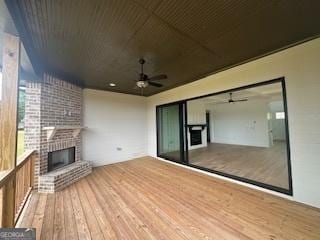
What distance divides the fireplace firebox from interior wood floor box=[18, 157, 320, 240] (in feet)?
2.58

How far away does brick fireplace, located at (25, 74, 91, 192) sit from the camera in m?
3.30

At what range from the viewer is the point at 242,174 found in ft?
12.3

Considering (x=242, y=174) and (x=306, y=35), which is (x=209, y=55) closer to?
(x=306, y=35)

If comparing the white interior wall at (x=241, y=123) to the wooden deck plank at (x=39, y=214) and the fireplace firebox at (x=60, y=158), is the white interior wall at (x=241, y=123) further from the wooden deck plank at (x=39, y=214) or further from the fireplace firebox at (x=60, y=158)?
the wooden deck plank at (x=39, y=214)

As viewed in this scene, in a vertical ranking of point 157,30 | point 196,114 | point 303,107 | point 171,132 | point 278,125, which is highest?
point 157,30

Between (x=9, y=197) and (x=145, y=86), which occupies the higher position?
(x=145, y=86)

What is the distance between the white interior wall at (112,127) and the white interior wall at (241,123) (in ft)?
18.1

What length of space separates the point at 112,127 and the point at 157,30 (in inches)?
165

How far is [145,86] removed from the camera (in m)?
3.24

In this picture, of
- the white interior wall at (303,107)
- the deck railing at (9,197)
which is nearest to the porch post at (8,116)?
the deck railing at (9,197)

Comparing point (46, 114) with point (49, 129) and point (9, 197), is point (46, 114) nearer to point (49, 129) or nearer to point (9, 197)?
point (49, 129)

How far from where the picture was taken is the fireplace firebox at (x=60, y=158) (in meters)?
3.65

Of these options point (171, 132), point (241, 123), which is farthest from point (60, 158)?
point (241, 123)

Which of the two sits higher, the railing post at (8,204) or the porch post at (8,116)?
the porch post at (8,116)
